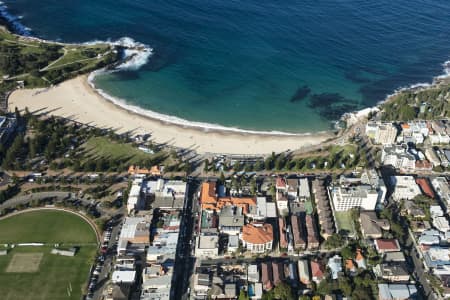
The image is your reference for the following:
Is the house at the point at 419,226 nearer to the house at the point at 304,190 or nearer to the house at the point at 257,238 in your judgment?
the house at the point at 304,190

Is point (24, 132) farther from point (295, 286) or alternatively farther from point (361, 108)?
point (361, 108)

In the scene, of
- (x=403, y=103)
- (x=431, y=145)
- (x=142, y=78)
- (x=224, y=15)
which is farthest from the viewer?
(x=224, y=15)

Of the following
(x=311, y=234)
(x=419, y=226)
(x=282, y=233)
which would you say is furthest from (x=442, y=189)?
(x=282, y=233)

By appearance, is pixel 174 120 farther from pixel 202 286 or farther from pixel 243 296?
pixel 243 296

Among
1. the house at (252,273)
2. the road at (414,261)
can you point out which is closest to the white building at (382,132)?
the road at (414,261)

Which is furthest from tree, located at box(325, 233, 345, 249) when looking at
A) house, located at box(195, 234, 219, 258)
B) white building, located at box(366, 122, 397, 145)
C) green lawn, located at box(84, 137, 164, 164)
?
green lawn, located at box(84, 137, 164, 164)

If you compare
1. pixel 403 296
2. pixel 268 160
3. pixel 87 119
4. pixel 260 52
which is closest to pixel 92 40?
pixel 87 119
